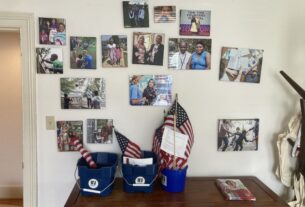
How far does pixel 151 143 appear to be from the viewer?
184cm

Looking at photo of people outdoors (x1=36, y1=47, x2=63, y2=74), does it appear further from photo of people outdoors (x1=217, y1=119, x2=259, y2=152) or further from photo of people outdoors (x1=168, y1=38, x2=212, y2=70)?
photo of people outdoors (x1=217, y1=119, x2=259, y2=152)

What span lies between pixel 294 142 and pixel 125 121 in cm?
123

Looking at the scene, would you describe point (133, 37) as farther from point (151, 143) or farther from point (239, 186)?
point (239, 186)

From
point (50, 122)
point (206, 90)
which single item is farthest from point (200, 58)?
point (50, 122)

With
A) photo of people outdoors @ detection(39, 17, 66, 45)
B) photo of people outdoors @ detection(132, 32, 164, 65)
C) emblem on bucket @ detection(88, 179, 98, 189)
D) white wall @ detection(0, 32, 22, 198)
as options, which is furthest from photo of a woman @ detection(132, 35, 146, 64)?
white wall @ detection(0, 32, 22, 198)

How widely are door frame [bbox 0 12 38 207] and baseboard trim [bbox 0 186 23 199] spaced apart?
1.72 meters

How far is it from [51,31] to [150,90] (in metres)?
0.81

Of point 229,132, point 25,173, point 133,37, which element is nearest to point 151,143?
point 229,132

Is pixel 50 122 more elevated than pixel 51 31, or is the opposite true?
pixel 51 31

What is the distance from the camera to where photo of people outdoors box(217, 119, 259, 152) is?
1.86 m

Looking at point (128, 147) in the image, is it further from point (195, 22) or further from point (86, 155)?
point (195, 22)

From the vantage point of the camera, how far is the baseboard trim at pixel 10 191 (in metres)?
3.24

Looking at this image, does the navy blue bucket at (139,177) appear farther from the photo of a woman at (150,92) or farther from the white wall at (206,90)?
the photo of a woman at (150,92)

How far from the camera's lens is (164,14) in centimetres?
177
